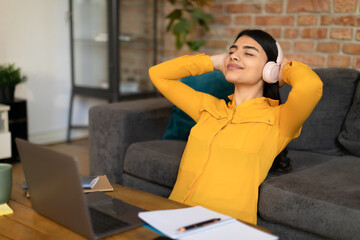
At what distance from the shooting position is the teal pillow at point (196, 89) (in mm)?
2234

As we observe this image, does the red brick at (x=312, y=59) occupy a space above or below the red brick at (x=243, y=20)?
below

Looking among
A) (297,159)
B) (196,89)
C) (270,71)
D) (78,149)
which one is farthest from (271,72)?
(78,149)

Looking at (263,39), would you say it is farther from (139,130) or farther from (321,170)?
(139,130)

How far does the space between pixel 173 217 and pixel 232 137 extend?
0.58 meters

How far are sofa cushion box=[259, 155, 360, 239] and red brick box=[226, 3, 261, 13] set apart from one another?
1.68m

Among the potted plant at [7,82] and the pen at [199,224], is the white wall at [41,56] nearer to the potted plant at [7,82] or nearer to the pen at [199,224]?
the potted plant at [7,82]

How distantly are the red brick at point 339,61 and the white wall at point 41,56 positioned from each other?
230 centimetres

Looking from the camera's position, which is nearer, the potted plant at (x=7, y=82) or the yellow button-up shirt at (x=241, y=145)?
the yellow button-up shirt at (x=241, y=145)

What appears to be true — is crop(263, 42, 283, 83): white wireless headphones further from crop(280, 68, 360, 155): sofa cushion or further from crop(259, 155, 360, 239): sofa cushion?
crop(280, 68, 360, 155): sofa cushion

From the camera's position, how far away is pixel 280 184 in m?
1.64

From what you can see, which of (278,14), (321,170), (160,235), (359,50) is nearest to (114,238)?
(160,235)

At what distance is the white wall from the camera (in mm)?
3529

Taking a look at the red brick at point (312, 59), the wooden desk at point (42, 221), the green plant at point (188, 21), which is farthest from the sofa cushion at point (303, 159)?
the green plant at point (188, 21)

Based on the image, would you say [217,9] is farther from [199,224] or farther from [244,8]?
[199,224]
